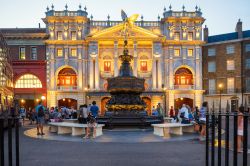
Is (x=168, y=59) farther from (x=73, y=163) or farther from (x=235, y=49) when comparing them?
(x=73, y=163)

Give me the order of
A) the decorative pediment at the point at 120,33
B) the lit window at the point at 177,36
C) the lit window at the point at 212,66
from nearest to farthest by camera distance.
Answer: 1. the decorative pediment at the point at 120,33
2. the lit window at the point at 177,36
3. the lit window at the point at 212,66

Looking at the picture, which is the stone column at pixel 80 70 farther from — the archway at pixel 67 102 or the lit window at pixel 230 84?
the lit window at pixel 230 84

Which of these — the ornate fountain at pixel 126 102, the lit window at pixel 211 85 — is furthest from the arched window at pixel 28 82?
the ornate fountain at pixel 126 102

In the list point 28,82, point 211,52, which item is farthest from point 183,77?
point 28,82

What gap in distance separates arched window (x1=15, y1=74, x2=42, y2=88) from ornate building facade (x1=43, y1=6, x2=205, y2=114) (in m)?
2.41

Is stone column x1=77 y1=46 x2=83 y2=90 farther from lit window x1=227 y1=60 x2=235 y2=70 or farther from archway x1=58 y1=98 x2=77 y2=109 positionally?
lit window x1=227 y1=60 x2=235 y2=70

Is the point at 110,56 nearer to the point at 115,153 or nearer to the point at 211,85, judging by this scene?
the point at 211,85

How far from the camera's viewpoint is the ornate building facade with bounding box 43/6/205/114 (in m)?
55.8

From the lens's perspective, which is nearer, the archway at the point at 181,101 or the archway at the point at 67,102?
the archway at the point at 67,102

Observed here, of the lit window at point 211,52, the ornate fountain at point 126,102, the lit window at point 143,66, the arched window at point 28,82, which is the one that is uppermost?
the lit window at point 211,52

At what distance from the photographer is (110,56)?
58156 millimetres

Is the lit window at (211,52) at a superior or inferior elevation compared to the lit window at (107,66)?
superior

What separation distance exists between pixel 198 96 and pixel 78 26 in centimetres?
2393

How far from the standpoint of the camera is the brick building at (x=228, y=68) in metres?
58.4
